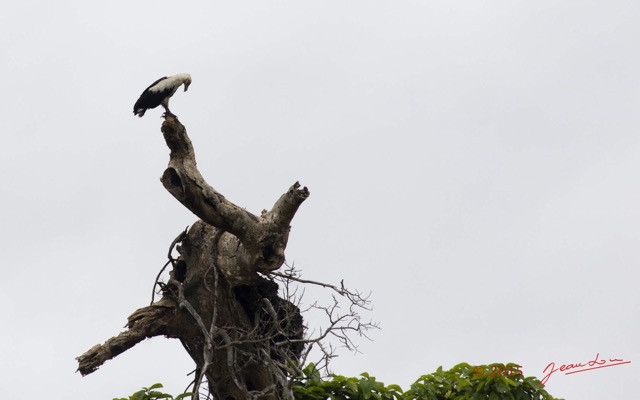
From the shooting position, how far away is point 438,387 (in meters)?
10.2

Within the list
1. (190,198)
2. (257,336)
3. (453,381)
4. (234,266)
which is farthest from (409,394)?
(190,198)

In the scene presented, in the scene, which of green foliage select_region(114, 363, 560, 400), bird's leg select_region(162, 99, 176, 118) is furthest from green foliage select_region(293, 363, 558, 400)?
Result: bird's leg select_region(162, 99, 176, 118)

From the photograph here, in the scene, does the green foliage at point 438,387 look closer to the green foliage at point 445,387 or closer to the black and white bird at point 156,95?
the green foliage at point 445,387

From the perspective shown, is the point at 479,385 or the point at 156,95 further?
the point at 156,95

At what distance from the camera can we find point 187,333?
9.86 metres

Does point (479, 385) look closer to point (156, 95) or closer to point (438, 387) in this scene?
point (438, 387)

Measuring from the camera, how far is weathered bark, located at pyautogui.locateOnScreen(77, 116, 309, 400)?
8867 millimetres

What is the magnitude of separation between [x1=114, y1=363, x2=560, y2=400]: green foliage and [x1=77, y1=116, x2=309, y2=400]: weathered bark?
431 millimetres

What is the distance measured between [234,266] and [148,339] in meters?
1.38

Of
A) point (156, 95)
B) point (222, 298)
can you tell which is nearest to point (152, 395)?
point (222, 298)

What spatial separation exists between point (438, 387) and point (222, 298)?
8.64ft

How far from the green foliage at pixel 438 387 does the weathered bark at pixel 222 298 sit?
431mm

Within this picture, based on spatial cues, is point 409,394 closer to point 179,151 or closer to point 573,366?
point 573,366

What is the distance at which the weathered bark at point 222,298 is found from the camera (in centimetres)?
887
